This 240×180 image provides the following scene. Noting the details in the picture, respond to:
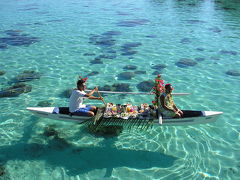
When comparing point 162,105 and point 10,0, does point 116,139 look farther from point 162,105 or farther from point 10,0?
point 10,0

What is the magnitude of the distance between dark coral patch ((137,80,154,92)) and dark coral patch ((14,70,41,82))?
7.39 m

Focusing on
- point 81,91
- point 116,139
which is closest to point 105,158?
point 116,139

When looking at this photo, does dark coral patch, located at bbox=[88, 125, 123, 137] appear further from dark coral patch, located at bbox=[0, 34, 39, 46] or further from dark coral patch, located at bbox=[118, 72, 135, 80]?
dark coral patch, located at bbox=[0, 34, 39, 46]

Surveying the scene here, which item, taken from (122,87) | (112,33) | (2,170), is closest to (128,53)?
(122,87)

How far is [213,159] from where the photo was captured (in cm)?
887

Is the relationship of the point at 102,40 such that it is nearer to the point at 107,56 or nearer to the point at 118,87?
the point at 107,56

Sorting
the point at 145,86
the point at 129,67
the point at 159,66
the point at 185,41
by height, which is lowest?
the point at 145,86

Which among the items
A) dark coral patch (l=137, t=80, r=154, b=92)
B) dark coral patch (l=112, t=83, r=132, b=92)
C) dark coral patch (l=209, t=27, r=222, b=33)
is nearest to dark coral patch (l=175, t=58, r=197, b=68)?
dark coral patch (l=137, t=80, r=154, b=92)

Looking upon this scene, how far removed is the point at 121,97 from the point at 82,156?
508 cm

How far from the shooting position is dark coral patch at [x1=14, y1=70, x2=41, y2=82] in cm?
1535

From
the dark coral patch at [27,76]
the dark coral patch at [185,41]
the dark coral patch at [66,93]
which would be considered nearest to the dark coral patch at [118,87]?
the dark coral patch at [66,93]

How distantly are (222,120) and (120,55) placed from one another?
11.2 meters

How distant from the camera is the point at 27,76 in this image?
51.6 feet

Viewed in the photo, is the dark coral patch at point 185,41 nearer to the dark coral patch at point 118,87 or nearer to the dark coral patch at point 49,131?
the dark coral patch at point 118,87
